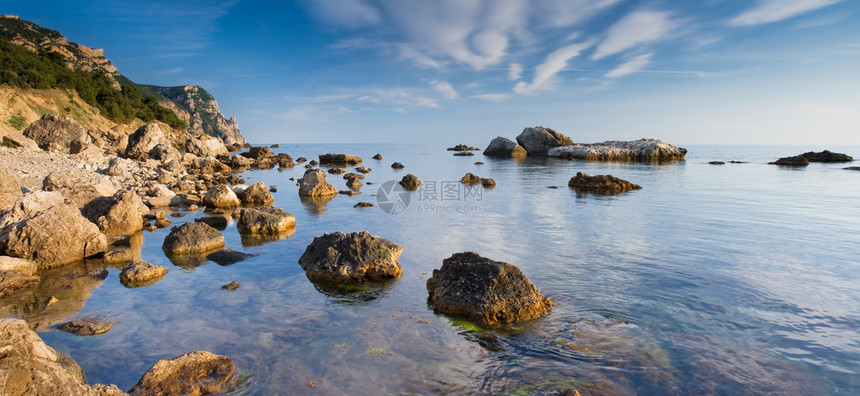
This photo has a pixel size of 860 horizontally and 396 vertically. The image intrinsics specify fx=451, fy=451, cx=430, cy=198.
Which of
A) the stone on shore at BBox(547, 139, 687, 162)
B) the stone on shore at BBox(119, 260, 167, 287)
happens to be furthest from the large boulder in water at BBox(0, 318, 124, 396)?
the stone on shore at BBox(547, 139, 687, 162)

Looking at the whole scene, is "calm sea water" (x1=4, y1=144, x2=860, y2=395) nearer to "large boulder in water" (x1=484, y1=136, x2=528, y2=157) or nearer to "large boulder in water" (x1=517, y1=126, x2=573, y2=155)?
"large boulder in water" (x1=484, y1=136, x2=528, y2=157)

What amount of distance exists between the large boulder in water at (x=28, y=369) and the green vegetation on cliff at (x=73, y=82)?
191 ft

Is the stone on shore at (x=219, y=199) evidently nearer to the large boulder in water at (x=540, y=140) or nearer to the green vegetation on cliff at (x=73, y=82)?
the green vegetation on cliff at (x=73, y=82)

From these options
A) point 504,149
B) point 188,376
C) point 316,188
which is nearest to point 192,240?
point 188,376

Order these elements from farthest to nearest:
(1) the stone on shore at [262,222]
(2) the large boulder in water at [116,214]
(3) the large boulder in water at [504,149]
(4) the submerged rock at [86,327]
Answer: (3) the large boulder in water at [504,149] → (1) the stone on shore at [262,222] → (2) the large boulder in water at [116,214] → (4) the submerged rock at [86,327]

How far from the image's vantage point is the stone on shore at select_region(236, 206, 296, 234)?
1576 centimetres

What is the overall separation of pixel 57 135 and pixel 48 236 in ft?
117

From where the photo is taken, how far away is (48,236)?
11.3 meters

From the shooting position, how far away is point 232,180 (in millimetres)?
32719

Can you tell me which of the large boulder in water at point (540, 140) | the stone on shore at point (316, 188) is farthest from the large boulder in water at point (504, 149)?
the stone on shore at point (316, 188)

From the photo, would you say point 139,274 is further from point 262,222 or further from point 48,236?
point 262,222

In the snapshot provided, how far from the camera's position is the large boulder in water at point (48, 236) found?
11.0 metres

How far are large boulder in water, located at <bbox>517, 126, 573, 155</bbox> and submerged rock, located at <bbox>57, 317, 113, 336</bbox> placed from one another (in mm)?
86031

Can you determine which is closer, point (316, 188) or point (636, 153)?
point (316, 188)
